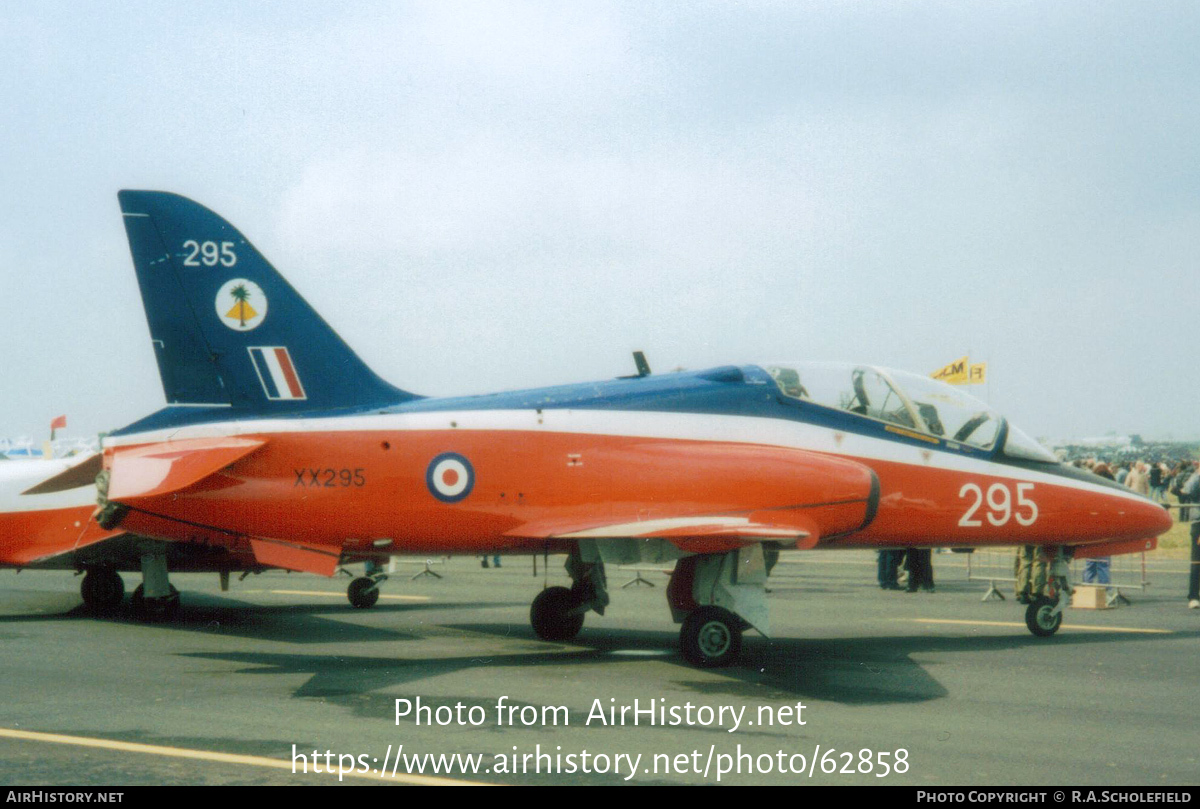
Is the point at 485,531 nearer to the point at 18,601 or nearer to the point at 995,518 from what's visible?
the point at 995,518

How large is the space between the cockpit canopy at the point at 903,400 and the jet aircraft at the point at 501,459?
0.10 ft

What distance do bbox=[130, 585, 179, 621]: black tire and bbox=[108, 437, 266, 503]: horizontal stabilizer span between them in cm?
544

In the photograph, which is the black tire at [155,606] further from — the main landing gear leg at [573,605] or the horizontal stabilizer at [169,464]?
the main landing gear leg at [573,605]

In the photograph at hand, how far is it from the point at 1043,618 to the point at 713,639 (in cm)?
473

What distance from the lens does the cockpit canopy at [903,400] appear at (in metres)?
12.5

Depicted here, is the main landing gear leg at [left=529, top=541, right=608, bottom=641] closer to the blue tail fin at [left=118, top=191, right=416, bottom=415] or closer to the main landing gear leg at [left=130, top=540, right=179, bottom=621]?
the blue tail fin at [left=118, top=191, right=416, bottom=415]

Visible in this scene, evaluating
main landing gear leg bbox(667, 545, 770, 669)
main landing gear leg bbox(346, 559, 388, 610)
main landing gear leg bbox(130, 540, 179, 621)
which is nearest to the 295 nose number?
main landing gear leg bbox(667, 545, 770, 669)

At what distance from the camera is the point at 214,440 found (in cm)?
1158

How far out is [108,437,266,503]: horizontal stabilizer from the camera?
10789 millimetres

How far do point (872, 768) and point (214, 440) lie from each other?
284 inches

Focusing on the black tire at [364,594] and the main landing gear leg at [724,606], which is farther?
the black tire at [364,594]

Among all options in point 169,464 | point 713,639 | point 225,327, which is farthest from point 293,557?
point 713,639

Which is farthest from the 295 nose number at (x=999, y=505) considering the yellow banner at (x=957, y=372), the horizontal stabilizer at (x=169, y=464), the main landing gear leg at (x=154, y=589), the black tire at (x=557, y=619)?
the yellow banner at (x=957, y=372)
